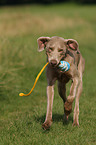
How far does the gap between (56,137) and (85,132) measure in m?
0.55

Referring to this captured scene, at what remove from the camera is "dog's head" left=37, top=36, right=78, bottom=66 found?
475 centimetres

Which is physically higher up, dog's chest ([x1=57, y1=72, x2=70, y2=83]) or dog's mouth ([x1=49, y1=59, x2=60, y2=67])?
dog's mouth ([x1=49, y1=59, x2=60, y2=67])

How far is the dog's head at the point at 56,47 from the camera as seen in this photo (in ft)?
15.6

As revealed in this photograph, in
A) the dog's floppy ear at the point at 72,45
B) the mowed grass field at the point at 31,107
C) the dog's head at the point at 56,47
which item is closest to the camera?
the mowed grass field at the point at 31,107

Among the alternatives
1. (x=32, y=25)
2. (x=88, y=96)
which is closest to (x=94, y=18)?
(x=32, y=25)

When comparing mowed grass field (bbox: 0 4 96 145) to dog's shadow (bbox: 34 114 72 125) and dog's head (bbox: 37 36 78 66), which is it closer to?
dog's shadow (bbox: 34 114 72 125)

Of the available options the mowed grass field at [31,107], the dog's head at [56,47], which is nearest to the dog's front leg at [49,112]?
the mowed grass field at [31,107]

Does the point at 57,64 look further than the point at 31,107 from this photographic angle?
No

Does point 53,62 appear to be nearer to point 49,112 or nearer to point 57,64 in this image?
point 57,64

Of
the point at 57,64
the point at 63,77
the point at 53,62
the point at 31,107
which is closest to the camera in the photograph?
the point at 53,62

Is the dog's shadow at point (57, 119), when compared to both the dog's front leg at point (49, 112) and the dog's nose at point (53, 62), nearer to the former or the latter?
the dog's front leg at point (49, 112)

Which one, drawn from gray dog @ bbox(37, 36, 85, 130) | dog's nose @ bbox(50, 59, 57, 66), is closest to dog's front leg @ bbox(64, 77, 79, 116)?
gray dog @ bbox(37, 36, 85, 130)

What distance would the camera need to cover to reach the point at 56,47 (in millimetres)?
4879

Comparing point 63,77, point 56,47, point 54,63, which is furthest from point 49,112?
point 56,47
